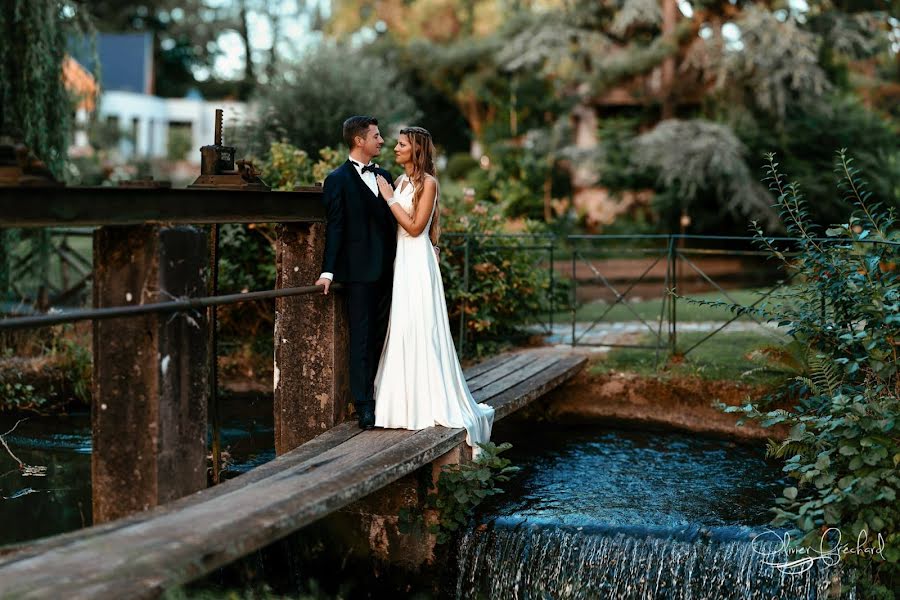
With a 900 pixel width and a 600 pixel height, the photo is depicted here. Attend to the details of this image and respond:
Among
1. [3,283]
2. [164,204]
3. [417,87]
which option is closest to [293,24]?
[417,87]

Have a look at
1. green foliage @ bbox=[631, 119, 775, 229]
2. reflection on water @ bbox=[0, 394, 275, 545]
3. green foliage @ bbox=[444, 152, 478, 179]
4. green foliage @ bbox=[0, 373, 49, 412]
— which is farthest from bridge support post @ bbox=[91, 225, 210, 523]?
green foliage @ bbox=[444, 152, 478, 179]

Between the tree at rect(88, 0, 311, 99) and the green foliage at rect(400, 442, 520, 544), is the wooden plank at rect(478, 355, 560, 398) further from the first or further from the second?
the tree at rect(88, 0, 311, 99)

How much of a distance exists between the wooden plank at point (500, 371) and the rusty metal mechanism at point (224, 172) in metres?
2.98

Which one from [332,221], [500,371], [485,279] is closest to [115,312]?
[332,221]

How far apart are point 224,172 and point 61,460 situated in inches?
146

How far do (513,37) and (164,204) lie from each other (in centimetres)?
2078

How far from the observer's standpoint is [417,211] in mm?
6039

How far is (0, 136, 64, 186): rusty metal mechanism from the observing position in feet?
12.7

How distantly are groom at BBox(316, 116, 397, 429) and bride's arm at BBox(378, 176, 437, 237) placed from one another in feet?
0.20

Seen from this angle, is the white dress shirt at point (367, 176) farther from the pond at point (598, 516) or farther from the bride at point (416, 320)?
the pond at point (598, 516)

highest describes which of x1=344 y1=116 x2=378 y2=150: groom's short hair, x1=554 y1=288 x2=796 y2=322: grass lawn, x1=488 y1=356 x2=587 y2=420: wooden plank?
x1=344 y1=116 x2=378 y2=150: groom's short hair

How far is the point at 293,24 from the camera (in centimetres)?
4175

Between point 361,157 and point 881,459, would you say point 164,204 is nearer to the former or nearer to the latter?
point 361,157

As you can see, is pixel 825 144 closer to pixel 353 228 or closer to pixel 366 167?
pixel 366 167
